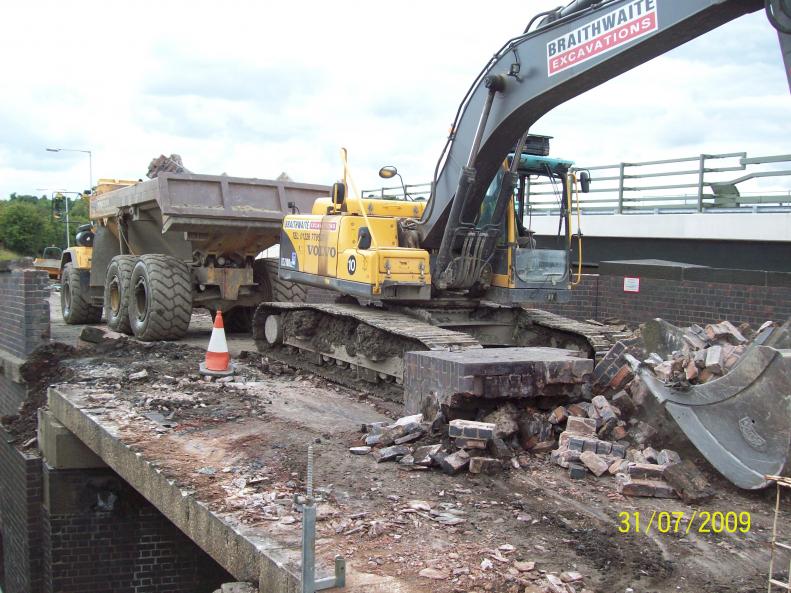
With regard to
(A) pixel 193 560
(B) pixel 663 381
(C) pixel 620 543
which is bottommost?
(A) pixel 193 560

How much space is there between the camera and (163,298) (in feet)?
37.6

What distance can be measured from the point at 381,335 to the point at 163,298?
4.41 metres

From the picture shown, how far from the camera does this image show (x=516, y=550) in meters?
4.18

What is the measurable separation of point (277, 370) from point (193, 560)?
2290 mm

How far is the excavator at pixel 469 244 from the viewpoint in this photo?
710 cm

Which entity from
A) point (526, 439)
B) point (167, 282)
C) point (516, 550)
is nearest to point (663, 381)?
point (526, 439)

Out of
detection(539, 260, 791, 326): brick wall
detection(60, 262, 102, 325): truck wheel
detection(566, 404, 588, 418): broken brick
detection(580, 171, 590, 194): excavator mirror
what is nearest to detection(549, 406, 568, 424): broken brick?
detection(566, 404, 588, 418): broken brick

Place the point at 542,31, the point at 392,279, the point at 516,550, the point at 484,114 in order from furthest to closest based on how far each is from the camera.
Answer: the point at 392,279
the point at 484,114
the point at 542,31
the point at 516,550

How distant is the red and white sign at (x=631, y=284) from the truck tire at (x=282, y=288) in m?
5.02

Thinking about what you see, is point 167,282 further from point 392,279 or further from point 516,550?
point 516,550

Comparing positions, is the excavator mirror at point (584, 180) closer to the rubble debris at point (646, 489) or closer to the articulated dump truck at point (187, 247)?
the rubble debris at point (646, 489)

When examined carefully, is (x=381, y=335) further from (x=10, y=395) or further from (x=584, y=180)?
(x=10, y=395)

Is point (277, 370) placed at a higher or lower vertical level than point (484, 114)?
lower

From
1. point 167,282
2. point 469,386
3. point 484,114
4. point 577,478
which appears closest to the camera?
point 577,478
